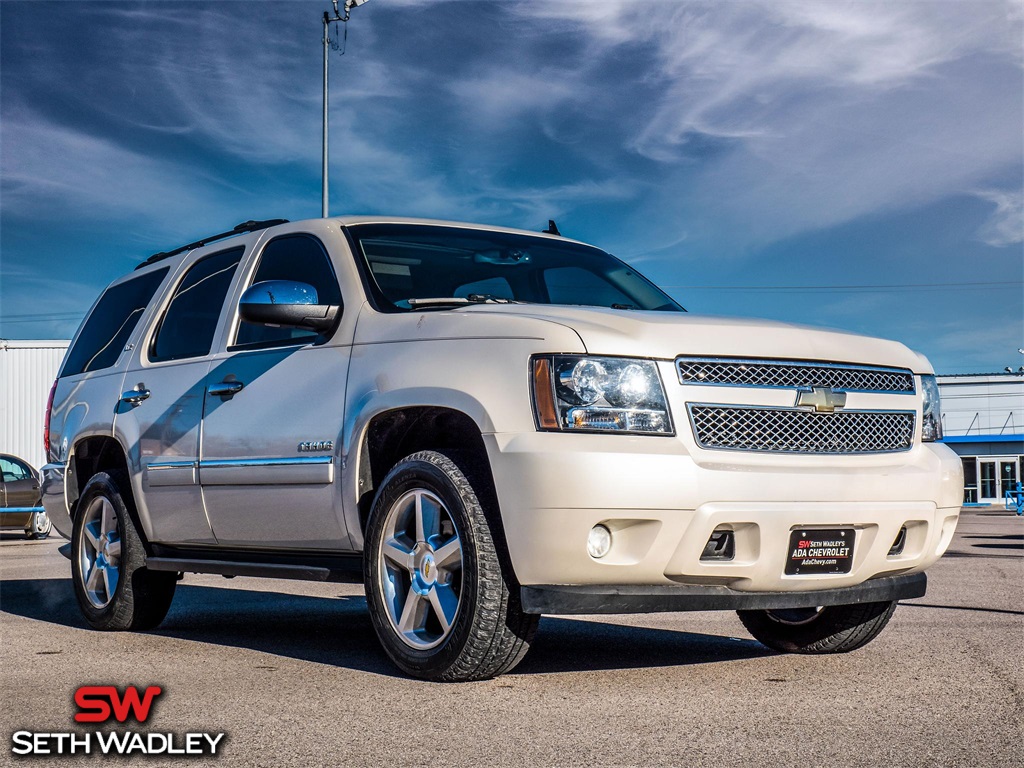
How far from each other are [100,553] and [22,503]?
15738mm

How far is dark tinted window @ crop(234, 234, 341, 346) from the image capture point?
228 inches

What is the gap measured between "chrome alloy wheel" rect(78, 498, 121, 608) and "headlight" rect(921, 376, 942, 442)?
4.28 metres

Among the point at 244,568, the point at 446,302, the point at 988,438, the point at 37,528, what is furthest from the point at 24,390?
the point at 988,438

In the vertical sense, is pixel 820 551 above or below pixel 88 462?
above

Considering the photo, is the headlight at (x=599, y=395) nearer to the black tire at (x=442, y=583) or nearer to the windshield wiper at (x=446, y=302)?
the black tire at (x=442, y=583)

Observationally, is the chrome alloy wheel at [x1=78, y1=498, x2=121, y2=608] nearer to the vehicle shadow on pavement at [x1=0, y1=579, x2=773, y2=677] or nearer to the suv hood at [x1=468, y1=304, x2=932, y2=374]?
the vehicle shadow on pavement at [x1=0, y1=579, x2=773, y2=677]

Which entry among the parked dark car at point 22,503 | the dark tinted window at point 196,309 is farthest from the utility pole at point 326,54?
the dark tinted window at point 196,309

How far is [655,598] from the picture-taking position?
447cm

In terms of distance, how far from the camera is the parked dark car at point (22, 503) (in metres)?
20.8

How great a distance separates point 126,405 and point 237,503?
4.72 feet

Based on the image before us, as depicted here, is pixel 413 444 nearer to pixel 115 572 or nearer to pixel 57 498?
pixel 115 572

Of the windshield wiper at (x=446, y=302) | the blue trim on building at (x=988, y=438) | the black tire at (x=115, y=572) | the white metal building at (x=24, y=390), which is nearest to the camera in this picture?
the windshield wiper at (x=446, y=302)

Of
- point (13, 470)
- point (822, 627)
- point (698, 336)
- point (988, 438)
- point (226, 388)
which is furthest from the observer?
point (988, 438)

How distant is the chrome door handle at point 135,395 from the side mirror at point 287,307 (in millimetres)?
1554
